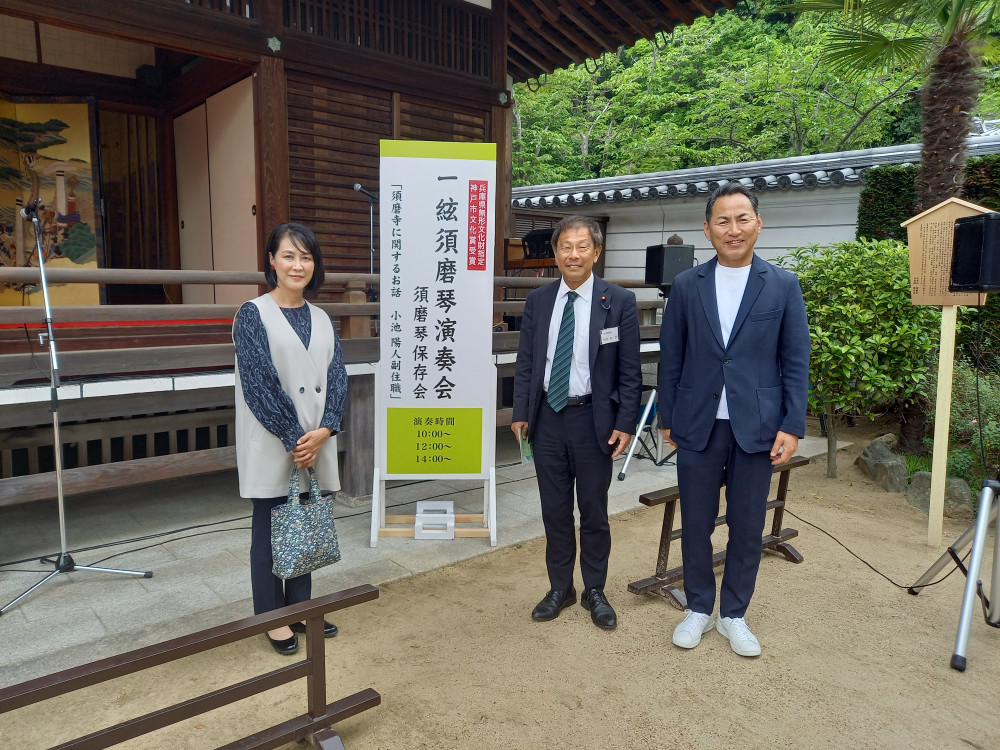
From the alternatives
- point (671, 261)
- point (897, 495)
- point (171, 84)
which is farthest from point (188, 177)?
point (897, 495)

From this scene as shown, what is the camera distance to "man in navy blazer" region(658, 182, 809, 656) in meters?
3.03

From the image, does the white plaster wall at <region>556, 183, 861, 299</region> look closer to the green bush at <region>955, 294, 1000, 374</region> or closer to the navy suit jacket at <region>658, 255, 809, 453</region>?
the green bush at <region>955, 294, 1000, 374</region>

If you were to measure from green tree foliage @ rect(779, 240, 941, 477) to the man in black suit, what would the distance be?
328cm

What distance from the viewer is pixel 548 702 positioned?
9.19ft

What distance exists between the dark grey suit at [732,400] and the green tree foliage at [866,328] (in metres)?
3.06

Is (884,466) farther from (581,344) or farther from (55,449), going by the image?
(55,449)

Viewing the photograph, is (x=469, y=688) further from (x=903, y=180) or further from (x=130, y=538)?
(x=903, y=180)

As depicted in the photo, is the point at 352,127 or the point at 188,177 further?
the point at 188,177

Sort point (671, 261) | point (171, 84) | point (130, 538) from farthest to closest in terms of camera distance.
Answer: point (171, 84) < point (671, 261) < point (130, 538)

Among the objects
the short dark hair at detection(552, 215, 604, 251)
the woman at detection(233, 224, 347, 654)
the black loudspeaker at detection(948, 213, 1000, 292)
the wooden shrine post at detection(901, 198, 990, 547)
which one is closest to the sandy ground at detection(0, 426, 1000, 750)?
the woman at detection(233, 224, 347, 654)

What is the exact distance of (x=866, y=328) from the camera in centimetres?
585

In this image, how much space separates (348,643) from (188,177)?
6.48 meters

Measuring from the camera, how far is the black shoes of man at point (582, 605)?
343cm

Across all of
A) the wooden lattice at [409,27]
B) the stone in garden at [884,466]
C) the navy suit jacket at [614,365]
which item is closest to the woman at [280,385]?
the navy suit jacket at [614,365]
